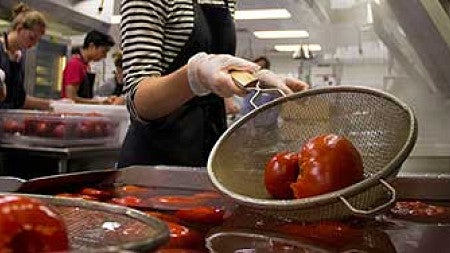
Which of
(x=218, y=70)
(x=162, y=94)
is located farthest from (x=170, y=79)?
(x=218, y=70)

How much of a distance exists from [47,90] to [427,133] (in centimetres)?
361

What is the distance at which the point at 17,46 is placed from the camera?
3.17 metres

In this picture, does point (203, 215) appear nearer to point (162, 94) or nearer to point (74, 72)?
point (162, 94)

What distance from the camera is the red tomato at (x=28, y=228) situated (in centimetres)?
35

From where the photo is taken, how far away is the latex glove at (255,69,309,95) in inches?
40.9

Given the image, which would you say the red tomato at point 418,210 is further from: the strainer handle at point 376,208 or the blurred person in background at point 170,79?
the blurred person in background at point 170,79

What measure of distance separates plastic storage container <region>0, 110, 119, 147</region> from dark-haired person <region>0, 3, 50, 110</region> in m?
0.22

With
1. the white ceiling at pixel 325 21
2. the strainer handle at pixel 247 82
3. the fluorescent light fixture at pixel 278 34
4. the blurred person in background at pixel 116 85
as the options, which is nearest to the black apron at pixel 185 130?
the strainer handle at pixel 247 82

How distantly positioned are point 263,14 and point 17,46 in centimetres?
280

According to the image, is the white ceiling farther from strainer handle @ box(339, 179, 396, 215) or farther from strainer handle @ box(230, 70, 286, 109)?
strainer handle @ box(339, 179, 396, 215)

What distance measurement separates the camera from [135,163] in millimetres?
1428

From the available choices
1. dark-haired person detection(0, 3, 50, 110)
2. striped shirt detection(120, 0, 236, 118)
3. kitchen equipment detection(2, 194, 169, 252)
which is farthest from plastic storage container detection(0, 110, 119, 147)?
kitchen equipment detection(2, 194, 169, 252)

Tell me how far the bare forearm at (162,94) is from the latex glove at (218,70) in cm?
8

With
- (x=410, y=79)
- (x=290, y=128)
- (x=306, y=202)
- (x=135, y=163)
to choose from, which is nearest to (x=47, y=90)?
(x=410, y=79)
